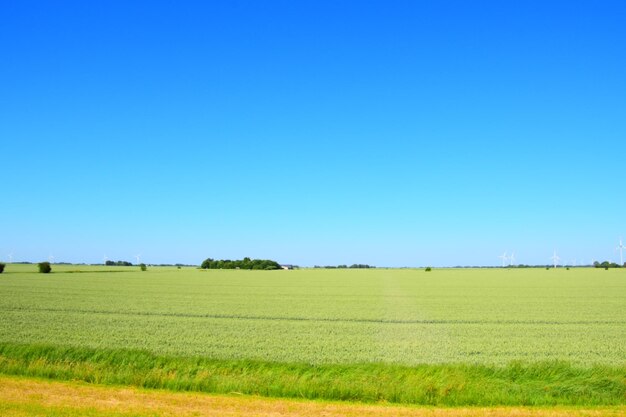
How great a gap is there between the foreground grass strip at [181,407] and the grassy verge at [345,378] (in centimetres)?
67

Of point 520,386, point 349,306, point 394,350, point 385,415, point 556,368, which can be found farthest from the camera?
point 349,306

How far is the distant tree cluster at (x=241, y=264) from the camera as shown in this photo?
549 feet

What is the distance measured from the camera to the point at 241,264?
169 meters

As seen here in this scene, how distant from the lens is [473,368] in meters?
13.8

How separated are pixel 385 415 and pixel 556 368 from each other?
6.15m

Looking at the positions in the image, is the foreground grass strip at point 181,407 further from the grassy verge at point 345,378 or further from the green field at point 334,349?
the green field at point 334,349

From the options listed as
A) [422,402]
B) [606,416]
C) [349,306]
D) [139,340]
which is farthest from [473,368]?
[349,306]

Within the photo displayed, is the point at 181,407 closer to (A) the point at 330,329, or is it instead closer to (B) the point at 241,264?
(A) the point at 330,329

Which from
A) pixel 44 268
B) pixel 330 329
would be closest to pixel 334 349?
pixel 330 329

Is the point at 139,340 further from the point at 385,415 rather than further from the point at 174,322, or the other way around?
the point at 385,415

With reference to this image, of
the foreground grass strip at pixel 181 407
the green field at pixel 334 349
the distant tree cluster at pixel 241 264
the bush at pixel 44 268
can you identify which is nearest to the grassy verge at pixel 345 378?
the green field at pixel 334 349

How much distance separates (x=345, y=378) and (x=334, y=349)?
214 inches

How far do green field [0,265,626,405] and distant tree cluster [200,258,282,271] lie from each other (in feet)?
431

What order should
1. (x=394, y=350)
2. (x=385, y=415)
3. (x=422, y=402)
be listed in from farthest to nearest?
1. (x=394, y=350)
2. (x=422, y=402)
3. (x=385, y=415)
